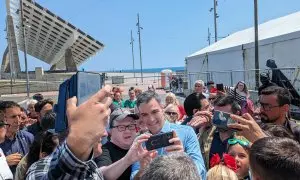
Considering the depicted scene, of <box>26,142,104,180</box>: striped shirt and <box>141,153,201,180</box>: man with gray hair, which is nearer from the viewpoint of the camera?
<box>26,142,104,180</box>: striped shirt

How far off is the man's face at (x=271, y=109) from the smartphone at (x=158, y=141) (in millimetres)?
1749

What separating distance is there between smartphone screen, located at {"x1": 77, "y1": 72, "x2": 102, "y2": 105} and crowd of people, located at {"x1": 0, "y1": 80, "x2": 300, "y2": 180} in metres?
0.14

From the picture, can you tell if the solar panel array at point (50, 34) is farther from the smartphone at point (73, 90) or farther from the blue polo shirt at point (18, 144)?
the smartphone at point (73, 90)

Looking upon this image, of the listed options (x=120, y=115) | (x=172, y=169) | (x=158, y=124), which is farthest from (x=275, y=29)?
(x=172, y=169)

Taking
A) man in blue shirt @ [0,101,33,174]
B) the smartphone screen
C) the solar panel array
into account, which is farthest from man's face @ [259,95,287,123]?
the solar panel array

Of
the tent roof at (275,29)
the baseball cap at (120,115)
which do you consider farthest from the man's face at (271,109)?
the tent roof at (275,29)

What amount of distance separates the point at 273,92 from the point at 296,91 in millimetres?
7653

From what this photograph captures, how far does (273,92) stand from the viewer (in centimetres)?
395

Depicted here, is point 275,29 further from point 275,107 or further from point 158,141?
point 158,141

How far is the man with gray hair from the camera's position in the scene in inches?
67.8

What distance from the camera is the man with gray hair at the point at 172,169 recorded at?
172 cm

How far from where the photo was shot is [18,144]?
462 cm

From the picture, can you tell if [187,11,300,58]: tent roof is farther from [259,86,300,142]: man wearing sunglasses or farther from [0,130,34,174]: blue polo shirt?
[0,130,34,174]: blue polo shirt

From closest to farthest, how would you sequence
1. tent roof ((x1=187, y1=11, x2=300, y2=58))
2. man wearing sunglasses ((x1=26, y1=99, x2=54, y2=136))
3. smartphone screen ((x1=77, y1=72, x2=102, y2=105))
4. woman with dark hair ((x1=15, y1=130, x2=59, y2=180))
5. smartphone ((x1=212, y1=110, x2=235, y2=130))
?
smartphone screen ((x1=77, y1=72, x2=102, y2=105)) → smartphone ((x1=212, y1=110, x2=235, y2=130)) → woman with dark hair ((x1=15, y1=130, x2=59, y2=180)) → man wearing sunglasses ((x1=26, y1=99, x2=54, y2=136)) → tent roof ((x1=187, y1=11, x2=300, y2=58))
